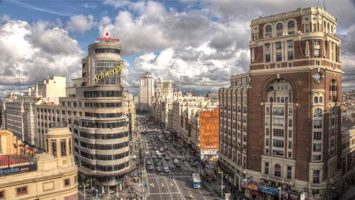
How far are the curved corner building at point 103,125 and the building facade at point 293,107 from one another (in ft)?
127

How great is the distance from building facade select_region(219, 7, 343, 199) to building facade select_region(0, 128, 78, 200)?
53564mm

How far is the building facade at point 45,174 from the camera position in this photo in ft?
171

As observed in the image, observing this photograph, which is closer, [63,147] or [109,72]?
[63,147]

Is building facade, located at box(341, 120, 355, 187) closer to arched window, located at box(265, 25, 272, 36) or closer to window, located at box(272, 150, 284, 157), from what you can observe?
window, located at box(272, 150, 284, 157)

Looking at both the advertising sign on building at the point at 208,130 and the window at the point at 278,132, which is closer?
the window at the point at 278,132

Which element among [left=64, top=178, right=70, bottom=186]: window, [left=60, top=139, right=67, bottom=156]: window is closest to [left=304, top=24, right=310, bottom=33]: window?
[left=60, top=139, right=67, bottom=156]: window

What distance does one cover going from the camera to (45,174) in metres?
55.1

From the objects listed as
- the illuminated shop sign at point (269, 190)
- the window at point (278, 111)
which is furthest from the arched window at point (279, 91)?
the illuminated shop sign at point (269, 190)

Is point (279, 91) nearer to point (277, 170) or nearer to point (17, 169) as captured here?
point (277, 170)

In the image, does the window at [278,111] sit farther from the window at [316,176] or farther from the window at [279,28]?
the window at [279,28]

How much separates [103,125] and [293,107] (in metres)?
55.5

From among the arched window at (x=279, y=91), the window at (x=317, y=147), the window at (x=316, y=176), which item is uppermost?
the arched window at (x=279, y=91)

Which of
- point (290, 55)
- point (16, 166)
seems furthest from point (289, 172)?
point (16, 166)

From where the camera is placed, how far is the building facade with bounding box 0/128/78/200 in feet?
171
